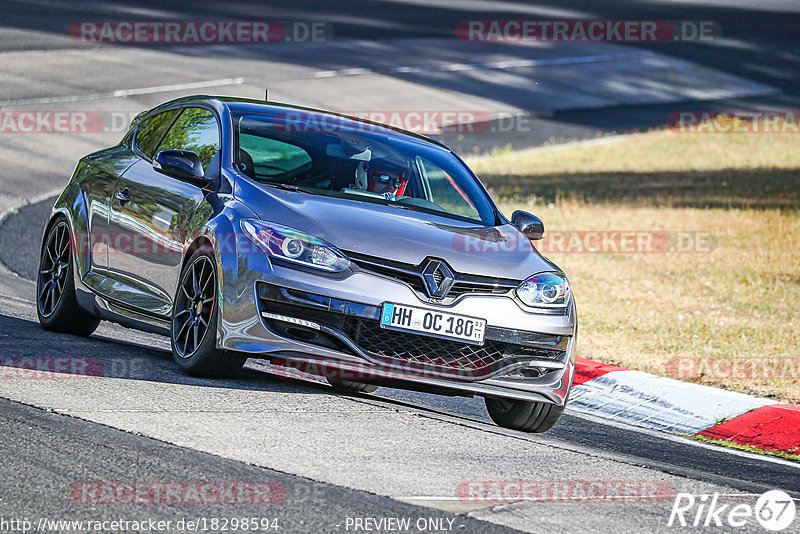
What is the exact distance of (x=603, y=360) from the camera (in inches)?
390

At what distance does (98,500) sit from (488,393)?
265 centimetres

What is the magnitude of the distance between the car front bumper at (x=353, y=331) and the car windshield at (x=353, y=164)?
0.90 m

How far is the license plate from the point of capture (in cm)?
662

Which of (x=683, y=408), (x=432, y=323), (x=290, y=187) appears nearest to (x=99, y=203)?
(x=290, y=187)

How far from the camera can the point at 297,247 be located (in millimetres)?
6715

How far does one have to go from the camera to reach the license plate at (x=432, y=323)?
6.62 meters

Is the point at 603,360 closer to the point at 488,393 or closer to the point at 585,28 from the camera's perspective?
the point at 488,393

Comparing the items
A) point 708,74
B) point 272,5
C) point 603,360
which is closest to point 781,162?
point 708,74

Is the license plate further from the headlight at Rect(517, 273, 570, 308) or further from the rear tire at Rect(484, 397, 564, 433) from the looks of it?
the rear tire at Rect(484, 397, 564, 433)

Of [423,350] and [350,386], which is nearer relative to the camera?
[423,350]

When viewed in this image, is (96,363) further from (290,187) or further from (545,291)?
(545,291)

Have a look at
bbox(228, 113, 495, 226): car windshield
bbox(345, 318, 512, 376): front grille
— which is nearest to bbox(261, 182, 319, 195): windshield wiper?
bbox(228, 113, 495, 226): car windshield

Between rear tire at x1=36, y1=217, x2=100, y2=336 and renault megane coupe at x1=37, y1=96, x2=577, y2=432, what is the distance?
0.03 meters

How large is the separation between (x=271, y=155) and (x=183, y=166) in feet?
1.85
